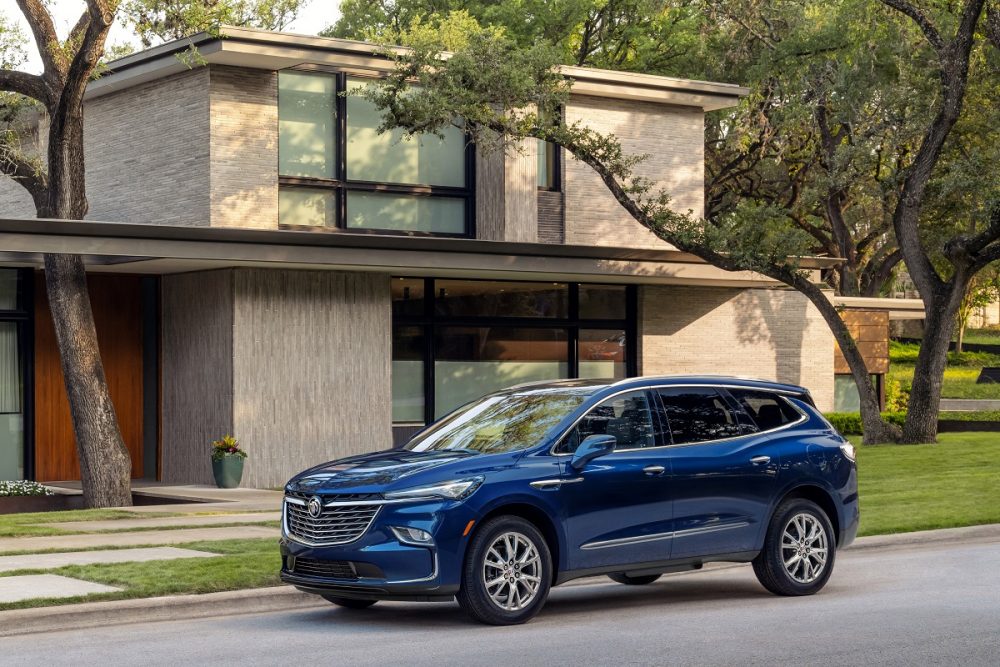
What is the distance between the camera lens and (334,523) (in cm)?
1004

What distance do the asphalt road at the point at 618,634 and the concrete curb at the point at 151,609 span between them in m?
0.20

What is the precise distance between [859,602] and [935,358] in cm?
1839

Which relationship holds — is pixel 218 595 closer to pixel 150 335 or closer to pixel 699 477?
pixel 699 477

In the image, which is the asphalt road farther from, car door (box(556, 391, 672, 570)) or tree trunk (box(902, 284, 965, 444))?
tree trunk (box(902, 284, 965, 444))

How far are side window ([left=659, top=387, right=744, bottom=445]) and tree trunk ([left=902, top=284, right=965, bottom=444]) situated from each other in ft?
59.4

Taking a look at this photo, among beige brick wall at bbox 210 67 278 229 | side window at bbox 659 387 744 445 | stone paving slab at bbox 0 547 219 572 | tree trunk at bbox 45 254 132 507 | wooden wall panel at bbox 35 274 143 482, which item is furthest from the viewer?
wooden wall panel at bbox 35 274 143 482

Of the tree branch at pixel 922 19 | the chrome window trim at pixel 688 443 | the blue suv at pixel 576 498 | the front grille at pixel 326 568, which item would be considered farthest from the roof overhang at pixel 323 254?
the chrome window trim at pixel 688 443

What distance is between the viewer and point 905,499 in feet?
62.6

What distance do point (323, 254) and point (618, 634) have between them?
13112mm

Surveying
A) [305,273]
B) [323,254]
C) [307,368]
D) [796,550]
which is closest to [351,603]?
[796,550]

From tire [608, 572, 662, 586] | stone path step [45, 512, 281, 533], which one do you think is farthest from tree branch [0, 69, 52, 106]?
tire [608, 572, 662, 586]

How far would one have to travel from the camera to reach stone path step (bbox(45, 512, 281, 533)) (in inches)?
651

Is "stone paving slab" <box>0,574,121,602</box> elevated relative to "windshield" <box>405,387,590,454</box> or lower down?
lower down

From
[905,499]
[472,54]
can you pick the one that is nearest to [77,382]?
[472,54]
